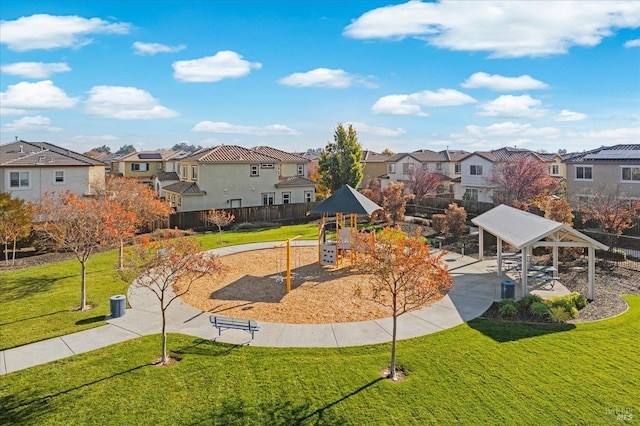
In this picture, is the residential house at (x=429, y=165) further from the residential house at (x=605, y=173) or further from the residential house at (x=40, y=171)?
the residential house at (x=40, y=171)

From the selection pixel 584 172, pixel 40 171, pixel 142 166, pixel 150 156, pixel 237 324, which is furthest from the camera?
pixel 150 156

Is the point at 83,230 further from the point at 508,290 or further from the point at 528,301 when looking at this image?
the point at 528,301

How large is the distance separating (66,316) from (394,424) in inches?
492

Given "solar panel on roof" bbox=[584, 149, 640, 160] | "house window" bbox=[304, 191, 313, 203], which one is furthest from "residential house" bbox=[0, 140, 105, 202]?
"solar panel on roof" bbox=[584, 149, 640, 160]

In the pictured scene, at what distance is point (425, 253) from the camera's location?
10555 millimetres

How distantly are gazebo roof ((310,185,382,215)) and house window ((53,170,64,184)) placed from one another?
29427mm

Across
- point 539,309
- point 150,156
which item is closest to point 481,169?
point 539,309

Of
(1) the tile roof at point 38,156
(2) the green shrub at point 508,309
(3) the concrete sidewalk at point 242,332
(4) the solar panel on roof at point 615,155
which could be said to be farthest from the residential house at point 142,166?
(2) the green shrub at point 508,309

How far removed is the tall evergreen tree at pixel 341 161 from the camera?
5231 centimetres

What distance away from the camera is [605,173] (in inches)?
1451

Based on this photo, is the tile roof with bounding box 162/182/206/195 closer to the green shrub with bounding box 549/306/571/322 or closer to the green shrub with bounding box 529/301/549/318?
the green shrub with bounding box 529/301/549/318

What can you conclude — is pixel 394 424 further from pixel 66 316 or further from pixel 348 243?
pixel 348 243

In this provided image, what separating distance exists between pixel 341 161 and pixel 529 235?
36.9m

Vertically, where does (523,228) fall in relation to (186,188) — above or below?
below
